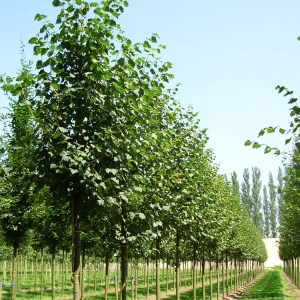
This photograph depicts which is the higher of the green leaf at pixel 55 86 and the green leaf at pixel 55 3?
the green leaf at pixel 55 3

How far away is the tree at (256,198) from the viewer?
445 feet

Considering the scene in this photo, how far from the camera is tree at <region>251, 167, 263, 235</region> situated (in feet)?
445

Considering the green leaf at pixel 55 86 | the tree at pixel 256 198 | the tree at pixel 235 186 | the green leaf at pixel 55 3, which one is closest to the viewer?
the green leaf at pixel 55 86

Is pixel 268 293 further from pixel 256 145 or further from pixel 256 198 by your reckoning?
pixel 256 198

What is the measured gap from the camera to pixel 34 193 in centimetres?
748

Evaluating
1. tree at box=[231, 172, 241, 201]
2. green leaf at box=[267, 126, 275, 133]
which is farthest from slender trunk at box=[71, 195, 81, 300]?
tree at box=[231, 172, 241, 201]

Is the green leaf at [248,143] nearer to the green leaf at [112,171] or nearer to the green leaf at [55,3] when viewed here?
the green leaf at [112,171]

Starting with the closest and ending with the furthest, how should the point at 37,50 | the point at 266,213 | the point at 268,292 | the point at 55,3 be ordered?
the point at 37,50, the point at 55,3, the point at 268,292, the point at 266,213

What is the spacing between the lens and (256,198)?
456 feet

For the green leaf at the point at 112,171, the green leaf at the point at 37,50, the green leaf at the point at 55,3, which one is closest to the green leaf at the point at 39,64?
the green leaf at the point at 37,50

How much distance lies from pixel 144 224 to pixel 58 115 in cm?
316

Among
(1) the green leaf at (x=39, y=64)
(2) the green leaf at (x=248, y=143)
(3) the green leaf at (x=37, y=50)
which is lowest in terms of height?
(2) the green leaf at (x=248, y=143)

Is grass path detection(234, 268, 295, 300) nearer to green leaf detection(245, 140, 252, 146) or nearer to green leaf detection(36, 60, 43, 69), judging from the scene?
green leaf detection(245, 140, 252, 146)

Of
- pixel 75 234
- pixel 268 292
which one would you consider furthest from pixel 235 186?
pixel 75 234
